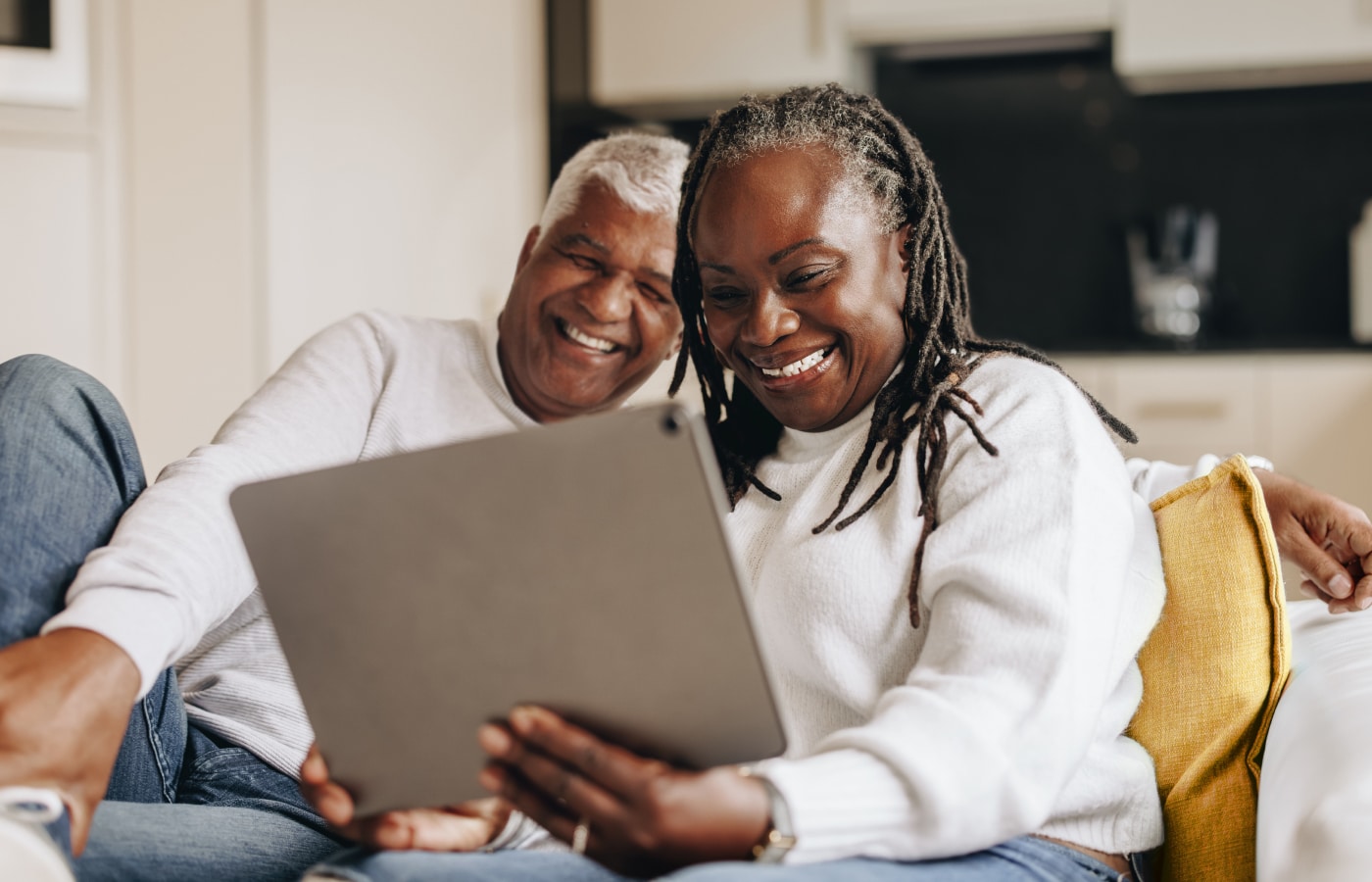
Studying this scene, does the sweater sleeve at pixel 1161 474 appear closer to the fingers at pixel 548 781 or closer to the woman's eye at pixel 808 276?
the woman's eye at pixel 808 276

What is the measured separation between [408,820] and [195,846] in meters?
0.21

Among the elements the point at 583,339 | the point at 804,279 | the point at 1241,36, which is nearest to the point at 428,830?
the point at 804,279

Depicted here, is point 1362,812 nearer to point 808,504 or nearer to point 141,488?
point 808,504

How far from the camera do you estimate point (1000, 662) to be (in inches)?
30.1

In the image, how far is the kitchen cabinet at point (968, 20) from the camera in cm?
288

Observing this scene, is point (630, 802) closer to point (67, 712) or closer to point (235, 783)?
point (67, 712)

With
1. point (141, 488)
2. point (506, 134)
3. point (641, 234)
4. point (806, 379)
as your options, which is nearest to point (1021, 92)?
point (506, 134)

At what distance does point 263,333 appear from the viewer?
249 centimetres

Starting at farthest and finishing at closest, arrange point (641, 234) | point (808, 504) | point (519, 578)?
point (641, 234), point (808, 504), point (519, 578)

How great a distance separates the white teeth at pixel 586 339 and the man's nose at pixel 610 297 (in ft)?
0.08

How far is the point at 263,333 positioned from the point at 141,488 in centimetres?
152

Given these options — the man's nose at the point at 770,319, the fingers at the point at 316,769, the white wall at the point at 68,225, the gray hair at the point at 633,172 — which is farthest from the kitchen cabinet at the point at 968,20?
the fingers at the point at 316,769

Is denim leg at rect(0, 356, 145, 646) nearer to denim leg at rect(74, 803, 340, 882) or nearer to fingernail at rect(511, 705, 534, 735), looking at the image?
denim leg at rect(74, 803, 340, 882)

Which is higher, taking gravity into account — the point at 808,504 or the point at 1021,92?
the point at 1021,92
